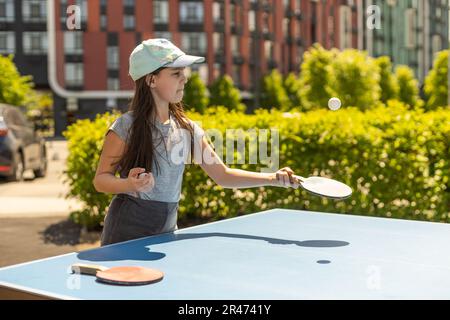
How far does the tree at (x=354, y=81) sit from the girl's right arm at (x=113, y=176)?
47.6 m

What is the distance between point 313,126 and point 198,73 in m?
57.3

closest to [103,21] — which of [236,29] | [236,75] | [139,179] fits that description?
[236,29]

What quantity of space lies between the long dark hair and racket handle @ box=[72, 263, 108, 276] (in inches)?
40.3

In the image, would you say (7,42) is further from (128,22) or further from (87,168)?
(87,168)

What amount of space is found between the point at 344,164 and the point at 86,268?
20.9 feet

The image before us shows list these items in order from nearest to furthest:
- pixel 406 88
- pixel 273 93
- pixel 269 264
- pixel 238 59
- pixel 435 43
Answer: pixel 269 264
pixel 238 59
pixel 273 93
pixel 406 88
pixel 435 43

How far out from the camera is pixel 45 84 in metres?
68.7

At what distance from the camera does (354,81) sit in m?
51.0

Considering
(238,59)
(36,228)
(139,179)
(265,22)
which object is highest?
(265,22)

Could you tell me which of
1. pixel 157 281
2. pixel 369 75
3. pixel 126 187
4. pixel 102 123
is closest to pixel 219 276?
pixel 157 281

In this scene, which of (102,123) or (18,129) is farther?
(18,129)

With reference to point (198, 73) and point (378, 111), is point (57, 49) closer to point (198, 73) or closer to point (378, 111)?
point (198, 73)

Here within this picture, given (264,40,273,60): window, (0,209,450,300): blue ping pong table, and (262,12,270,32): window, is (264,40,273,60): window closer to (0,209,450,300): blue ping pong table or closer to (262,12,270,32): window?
(262,12,270,32): window

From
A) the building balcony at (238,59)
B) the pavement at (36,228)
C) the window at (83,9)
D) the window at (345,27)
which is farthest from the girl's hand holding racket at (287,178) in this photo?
the window at (345,27)
